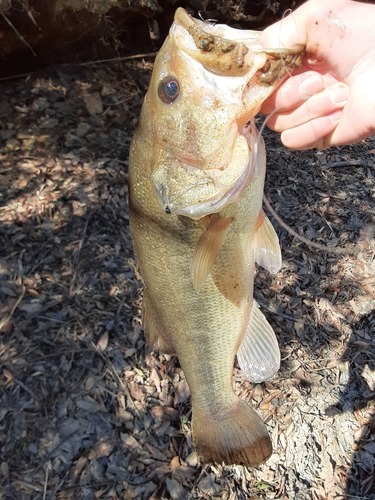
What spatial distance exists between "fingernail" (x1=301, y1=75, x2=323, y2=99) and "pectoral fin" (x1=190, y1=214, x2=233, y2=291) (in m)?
0.50

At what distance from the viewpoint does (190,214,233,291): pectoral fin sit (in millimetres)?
1531

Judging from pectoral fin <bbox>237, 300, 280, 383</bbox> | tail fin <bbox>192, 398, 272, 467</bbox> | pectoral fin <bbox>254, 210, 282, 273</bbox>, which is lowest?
tail fin <bbox>192, 398, 272, 467</bbox>

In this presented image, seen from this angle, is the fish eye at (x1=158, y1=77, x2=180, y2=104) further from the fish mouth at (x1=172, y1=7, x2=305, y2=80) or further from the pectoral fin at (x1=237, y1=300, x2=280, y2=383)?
the pectoral fin at (x1=237, y1=300, x2=280, y2=383)

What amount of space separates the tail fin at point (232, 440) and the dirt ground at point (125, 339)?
2.95ft

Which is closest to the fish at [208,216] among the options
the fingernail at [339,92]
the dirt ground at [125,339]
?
the fingernail at [339,92]

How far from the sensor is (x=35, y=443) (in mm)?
2781

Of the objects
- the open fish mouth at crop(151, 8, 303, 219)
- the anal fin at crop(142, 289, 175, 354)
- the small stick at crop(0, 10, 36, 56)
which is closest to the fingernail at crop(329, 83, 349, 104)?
the open fish mouth at crop(151, 8, 303, 219)

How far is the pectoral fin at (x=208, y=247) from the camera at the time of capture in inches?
60.3

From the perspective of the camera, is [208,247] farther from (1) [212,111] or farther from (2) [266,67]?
(2) [266,67]

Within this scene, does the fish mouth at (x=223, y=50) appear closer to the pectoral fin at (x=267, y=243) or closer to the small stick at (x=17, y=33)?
the pectoral fin at (x=267, y=243)

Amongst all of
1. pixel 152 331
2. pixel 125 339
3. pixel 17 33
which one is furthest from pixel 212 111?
pixel 17 33

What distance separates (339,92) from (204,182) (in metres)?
0.54

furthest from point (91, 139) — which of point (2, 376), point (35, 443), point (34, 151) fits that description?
point (35, 443)

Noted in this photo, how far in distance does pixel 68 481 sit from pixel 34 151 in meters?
2.96
